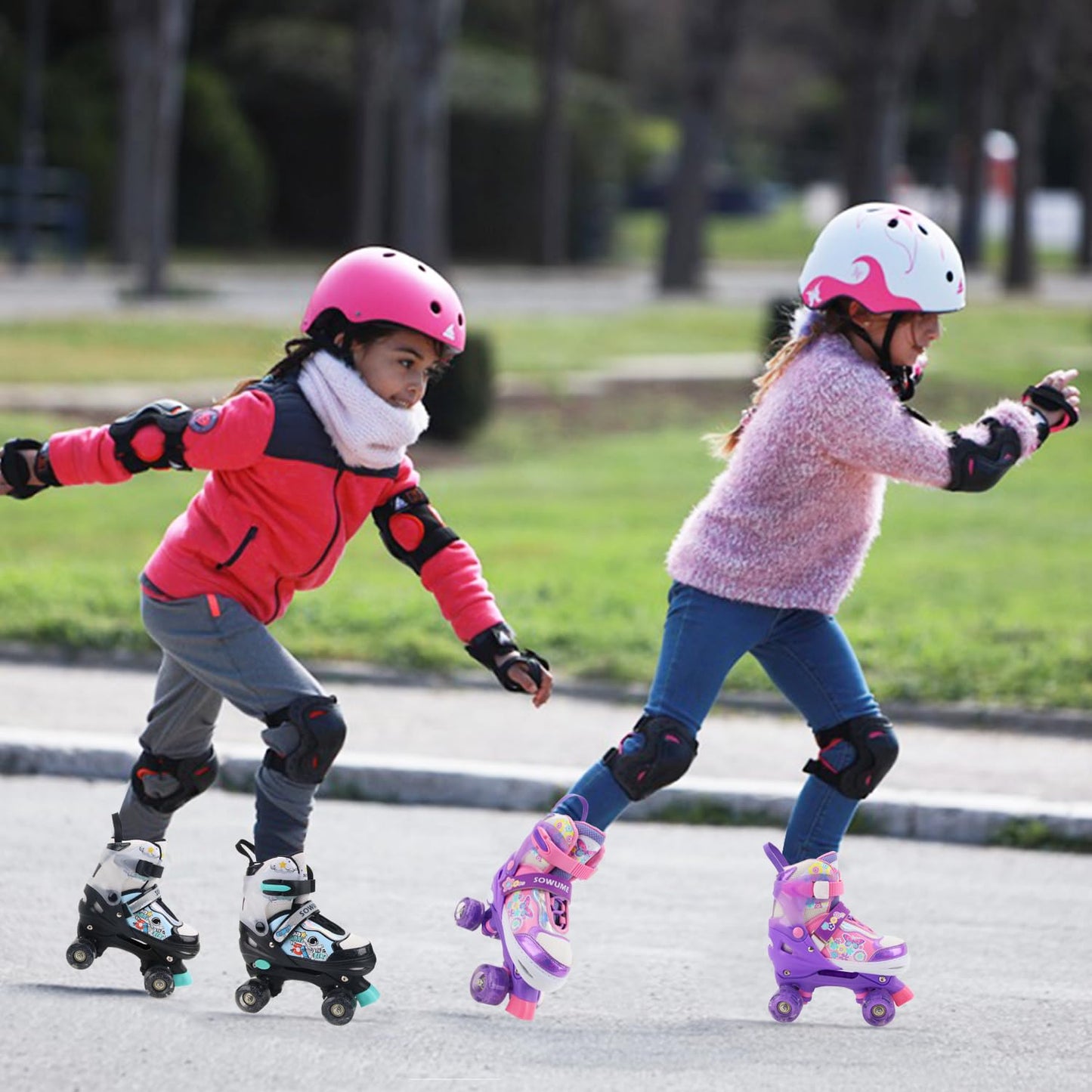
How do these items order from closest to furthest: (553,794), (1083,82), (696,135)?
1. (553,794)
2. (696,135)
3. (1083,82)

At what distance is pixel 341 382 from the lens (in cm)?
474

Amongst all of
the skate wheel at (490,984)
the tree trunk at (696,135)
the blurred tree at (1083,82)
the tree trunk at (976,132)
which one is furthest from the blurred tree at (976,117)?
the skate wheel at (490,984)

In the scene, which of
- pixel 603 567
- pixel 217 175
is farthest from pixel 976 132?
pixel 603 567

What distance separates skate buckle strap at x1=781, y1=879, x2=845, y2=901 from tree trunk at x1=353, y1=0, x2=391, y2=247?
30.8 metres

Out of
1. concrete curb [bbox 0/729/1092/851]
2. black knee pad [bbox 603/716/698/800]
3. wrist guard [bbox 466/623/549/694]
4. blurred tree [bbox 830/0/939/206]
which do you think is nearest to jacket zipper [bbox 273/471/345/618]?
wrist guard [bbox 466/623/549/694]

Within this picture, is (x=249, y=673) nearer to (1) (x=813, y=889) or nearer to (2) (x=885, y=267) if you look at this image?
(1) (x=813, y=889)

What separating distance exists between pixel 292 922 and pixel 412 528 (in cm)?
86

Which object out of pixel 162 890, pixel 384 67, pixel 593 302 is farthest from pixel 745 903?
pixel 384 67

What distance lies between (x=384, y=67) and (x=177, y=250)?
4.79 meters

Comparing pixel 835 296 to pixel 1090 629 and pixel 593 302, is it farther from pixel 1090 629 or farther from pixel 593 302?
pixel 593 302

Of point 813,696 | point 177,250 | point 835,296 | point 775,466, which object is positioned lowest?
point 177,250

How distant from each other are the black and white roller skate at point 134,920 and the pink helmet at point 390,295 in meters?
1.26

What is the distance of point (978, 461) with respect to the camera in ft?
16.1

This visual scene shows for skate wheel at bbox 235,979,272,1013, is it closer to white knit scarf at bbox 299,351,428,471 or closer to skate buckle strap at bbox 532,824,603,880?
skate buckle strap at bbox 532,824,603,880
